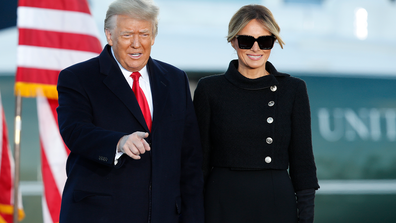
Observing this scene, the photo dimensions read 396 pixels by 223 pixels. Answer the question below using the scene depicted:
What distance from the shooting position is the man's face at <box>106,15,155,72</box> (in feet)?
4.09

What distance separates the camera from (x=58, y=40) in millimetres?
2418

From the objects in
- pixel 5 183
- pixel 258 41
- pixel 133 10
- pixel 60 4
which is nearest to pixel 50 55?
pixel 60 4

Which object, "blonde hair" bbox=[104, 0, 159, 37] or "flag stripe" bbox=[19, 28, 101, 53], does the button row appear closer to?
"blonde hair" bbox=[104, 0, 159, 37]

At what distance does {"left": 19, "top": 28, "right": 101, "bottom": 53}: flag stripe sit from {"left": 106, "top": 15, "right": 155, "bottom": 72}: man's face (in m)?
1.22

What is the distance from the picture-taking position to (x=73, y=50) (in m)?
2.43

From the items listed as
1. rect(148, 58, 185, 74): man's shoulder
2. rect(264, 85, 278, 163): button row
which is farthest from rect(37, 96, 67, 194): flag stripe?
rect(264, 85, 278, 163): button row

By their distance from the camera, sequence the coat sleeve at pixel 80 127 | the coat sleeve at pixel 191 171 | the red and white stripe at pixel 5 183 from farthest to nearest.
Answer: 1. the red and white stripe at pixel 5 183
2. the coat sleeve at pixel 191 171
3. the coat sleeve at pixel 80 127

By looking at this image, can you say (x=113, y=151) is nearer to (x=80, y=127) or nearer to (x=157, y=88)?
(x=80, y=127)

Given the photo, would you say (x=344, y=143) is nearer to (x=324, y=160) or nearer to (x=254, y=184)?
(x=324, y=160)

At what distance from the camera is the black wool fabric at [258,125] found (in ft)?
4.71

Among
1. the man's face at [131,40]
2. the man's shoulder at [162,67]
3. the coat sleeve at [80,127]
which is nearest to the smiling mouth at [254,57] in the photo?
the man's shoulder at [162,67]

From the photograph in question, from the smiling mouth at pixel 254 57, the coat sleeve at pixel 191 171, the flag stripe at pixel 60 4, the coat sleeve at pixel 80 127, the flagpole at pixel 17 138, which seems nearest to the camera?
the coat sleeve at pixel 80 127

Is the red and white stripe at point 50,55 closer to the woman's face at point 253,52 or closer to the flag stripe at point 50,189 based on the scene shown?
the flag stripe at point 50,189

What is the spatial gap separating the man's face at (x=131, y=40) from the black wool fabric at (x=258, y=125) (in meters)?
0.33
